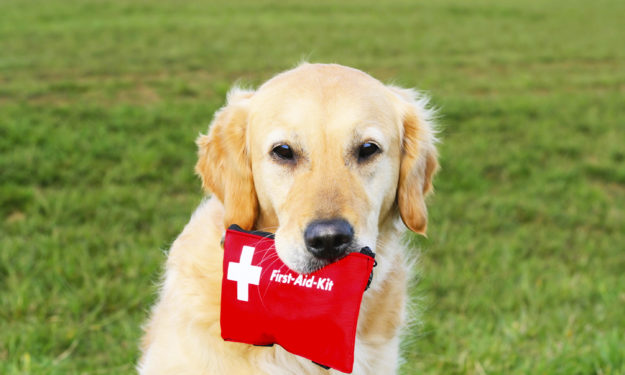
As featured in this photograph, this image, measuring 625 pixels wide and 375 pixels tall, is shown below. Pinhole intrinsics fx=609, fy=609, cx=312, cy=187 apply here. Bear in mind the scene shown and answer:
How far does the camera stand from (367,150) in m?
2.63

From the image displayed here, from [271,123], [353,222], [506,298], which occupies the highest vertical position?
[271,123]

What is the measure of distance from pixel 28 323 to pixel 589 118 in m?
8.48

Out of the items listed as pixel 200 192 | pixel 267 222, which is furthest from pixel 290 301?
pixel 200 192

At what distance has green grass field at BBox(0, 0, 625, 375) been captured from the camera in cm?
384

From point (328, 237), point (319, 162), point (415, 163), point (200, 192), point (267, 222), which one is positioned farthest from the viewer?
point (200, 192)

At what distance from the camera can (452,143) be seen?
314 inches

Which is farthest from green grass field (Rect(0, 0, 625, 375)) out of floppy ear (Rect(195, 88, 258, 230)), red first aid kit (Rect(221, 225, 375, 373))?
red first aid kit (Rect(221, 225, 375, 373))

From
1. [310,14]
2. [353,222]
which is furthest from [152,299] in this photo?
[310,14]

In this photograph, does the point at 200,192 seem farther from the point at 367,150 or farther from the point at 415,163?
the point at 367,150

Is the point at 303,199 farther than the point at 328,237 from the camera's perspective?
Yes

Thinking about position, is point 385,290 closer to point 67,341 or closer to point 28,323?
point 67,341

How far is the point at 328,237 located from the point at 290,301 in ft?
0.95

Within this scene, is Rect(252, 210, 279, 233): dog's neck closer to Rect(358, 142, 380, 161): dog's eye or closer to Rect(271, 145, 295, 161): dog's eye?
Rect(271, 145, 295, 161): dog's eye

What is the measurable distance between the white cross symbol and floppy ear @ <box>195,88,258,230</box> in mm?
353
